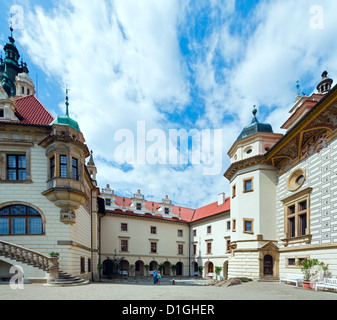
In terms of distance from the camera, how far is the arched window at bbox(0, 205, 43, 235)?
56.3 feet

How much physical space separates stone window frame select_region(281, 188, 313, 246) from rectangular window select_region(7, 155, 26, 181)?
69.4 feet

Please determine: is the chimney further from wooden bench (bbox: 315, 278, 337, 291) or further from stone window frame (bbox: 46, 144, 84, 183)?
stone window frame (bbox: 46, 144, 84, 183)

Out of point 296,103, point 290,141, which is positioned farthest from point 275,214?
point 296,103

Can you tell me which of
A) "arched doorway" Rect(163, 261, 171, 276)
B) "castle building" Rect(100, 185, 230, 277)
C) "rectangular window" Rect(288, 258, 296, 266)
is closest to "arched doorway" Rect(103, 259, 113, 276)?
"castle building" Rect(100, 185, 230, 277)

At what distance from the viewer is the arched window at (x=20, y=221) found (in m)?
17.2

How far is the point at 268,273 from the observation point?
2141 cm

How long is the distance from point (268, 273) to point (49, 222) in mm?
18821

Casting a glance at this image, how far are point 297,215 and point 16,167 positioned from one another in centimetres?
2212

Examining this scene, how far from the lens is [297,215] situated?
755 inches

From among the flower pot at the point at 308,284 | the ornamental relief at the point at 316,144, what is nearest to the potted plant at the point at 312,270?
the flower pot at the point at 308,284

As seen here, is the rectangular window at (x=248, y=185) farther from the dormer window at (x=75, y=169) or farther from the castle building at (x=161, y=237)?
the dormer window at (x=75, y=169)

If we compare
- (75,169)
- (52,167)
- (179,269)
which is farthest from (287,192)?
(179,269)
